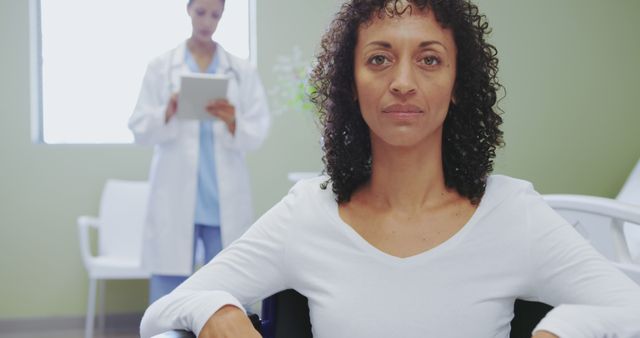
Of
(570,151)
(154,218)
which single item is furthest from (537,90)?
(154,218)

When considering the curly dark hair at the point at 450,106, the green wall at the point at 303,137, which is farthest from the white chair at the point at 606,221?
the green wall at the point at 303,137

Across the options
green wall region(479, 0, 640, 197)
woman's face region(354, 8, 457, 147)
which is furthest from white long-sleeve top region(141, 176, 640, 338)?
green wall region(479, 0, 640, 197)

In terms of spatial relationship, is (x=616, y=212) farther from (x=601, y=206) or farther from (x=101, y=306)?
(x=101, y=306)

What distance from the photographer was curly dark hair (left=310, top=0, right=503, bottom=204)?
1.05 metres

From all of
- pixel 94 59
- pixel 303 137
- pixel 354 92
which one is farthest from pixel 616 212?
pixel 94 59

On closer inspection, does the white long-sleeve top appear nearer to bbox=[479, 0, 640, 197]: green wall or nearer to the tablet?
the tablet

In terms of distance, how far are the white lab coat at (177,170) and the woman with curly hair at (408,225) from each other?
1696 millimetres

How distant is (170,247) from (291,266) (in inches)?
71.0

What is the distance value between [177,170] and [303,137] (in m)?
1.14

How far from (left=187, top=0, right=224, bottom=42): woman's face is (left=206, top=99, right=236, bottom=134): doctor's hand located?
1.00ft

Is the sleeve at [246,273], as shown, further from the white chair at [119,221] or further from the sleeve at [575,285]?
the white chair at [119,221]

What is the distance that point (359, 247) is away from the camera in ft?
3.36

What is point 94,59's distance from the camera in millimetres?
3836

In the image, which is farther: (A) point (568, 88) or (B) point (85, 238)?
(A) point (568, 88)
